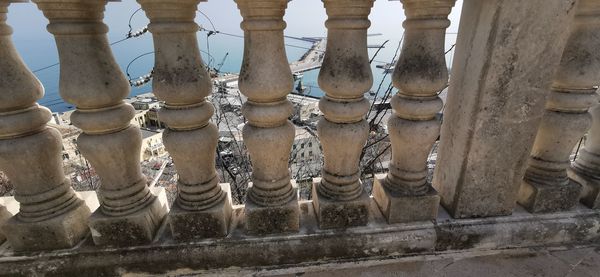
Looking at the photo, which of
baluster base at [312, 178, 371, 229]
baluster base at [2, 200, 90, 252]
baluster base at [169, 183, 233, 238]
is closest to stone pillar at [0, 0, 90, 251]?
baluster base at [2, 200, 90, 252]

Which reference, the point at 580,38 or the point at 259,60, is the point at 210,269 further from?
the point at 580,38

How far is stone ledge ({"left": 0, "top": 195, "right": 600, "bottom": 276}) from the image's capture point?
1661 mm

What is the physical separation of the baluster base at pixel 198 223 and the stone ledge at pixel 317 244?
0.04 meters

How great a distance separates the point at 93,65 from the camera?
1.39 m

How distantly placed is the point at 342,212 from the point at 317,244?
217mm

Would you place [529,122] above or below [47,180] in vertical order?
above

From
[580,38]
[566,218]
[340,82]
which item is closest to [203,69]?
[340,82]

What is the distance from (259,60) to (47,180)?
4.08 ft

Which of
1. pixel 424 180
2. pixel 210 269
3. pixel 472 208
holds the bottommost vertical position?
pixel 210 269

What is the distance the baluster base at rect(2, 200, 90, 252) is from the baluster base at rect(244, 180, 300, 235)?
0.90 meters

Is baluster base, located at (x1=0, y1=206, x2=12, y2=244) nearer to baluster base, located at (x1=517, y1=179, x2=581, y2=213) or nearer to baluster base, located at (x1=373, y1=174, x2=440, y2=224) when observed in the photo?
baluster base, located at (x1=373, y1=174, x2=440, y2=224)

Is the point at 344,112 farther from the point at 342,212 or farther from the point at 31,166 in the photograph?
the point at 31,166

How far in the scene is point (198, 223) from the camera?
1703 millimetres

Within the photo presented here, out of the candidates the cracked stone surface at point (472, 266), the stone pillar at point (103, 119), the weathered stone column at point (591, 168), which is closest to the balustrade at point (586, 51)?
the weathered stone column at point (591, 168)
